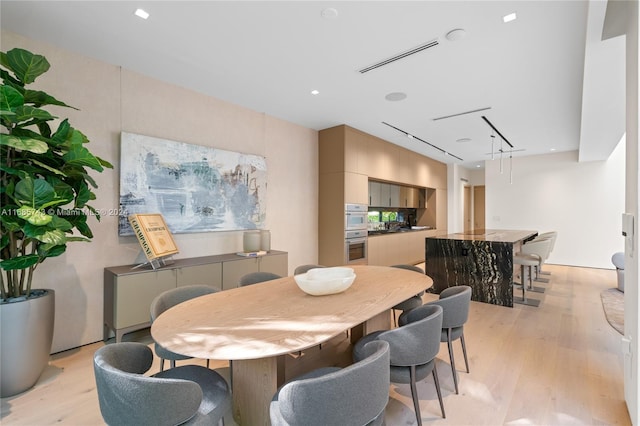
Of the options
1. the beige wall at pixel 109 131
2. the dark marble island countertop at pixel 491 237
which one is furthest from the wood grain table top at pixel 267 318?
the dark marble island countertop at pixel 491 237

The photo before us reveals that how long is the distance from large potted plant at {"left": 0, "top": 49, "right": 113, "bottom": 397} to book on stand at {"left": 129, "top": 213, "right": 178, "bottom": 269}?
682mm

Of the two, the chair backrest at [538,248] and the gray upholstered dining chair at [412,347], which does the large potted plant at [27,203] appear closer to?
the gray upholstered dining chair at [412,347]

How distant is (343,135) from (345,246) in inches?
75.7

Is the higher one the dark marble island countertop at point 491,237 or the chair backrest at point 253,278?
the dark marble island countertop at point 491,237

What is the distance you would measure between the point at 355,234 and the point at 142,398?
448 cm

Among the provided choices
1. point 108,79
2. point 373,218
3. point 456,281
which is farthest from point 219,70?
point 373,218

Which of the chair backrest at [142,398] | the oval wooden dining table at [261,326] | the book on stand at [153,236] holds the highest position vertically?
the book on stand at [153,236]

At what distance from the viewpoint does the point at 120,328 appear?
9.18 feet

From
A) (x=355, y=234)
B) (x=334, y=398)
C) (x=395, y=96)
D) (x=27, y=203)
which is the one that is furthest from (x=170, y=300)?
(x=355, y=234)

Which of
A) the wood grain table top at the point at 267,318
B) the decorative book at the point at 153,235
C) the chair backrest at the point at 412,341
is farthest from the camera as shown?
the decorative book at the point at 153,235

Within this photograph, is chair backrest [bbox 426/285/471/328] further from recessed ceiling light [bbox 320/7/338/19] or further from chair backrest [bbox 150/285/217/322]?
recessed ceiling light [bbox 320/7/338/19]

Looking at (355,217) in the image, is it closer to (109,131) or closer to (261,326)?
(109,131)

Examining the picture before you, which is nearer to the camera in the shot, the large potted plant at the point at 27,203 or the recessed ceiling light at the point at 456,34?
the large potted plant at the point at 27,203

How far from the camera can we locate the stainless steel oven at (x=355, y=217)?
5219 millimetres
